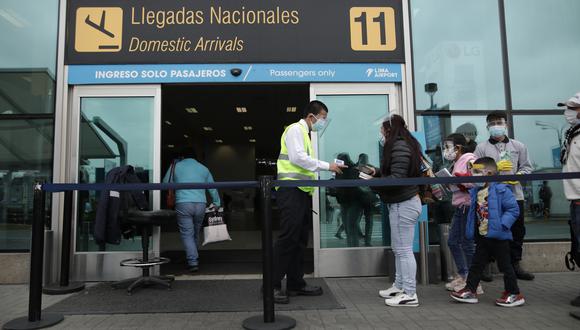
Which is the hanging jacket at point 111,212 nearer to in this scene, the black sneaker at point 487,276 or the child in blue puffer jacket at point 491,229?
the child in blue puffer jacket at point 491,229

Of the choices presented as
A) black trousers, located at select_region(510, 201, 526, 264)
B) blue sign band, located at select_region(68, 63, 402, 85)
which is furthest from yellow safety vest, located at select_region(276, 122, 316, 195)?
black trousers, located at select_region(510, 201, 526, 264)

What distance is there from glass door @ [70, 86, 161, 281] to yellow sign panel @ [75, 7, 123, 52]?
0.50 meters

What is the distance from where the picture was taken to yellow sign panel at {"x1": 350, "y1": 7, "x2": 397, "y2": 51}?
529 centimetres

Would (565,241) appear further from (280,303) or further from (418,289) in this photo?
(280,303)

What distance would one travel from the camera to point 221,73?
17.1ft

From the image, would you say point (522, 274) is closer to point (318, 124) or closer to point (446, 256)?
point (446, 256)

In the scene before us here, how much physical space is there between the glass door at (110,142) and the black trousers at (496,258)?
349cm

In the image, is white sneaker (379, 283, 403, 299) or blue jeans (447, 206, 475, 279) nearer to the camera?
white sneaker (379, 283, 403, 299)

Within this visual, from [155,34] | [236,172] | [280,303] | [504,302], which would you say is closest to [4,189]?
[155,34]

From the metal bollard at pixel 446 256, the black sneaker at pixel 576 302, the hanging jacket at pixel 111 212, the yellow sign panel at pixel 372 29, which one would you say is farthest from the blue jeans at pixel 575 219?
the hanging jacket at pixel 111 212

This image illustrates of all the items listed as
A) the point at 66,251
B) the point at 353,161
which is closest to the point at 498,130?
the point at 353,161

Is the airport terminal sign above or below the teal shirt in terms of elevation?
above

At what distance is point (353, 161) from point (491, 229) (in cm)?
203

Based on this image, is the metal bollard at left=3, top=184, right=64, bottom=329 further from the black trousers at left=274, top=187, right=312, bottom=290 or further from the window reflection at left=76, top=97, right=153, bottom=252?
the black trousers at left=274, top=187, right=312, bottom=290
